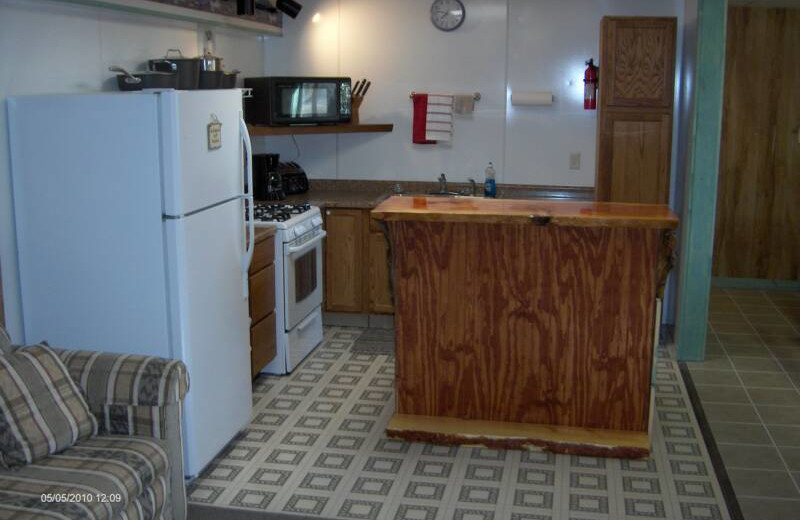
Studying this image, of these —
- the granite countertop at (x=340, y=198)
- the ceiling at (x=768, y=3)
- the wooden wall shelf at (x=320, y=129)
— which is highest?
the ceiling at (x=768, y=3)

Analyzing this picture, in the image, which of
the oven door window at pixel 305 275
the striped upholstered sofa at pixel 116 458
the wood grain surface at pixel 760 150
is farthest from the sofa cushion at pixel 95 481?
the wood grain surface at pixel 760 150

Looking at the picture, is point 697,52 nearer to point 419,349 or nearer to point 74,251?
point 419,349

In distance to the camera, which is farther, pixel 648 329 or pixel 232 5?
pixel 232 5

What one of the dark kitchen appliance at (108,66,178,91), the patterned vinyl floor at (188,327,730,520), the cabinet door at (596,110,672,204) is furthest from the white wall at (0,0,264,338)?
the cabinet door at (596,110,672,204)

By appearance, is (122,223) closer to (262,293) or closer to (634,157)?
(262,293)

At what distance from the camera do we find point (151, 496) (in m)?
2.93

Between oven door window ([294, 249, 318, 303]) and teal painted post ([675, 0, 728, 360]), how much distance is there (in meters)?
2.19

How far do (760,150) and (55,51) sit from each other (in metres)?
5.25

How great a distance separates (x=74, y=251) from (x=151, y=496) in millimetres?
1106

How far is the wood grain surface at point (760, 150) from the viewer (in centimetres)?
679

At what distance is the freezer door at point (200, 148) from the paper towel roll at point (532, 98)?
2.56 metres

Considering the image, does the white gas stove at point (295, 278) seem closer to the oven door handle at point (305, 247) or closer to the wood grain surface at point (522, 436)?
the oven door handle at point (305, 247)

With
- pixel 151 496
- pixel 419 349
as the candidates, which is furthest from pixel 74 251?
pixel 419 349

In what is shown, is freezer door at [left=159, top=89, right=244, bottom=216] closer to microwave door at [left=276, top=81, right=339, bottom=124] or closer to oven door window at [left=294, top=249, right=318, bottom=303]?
oven door window at [left=294, top=249, right=318, bottom=303]
